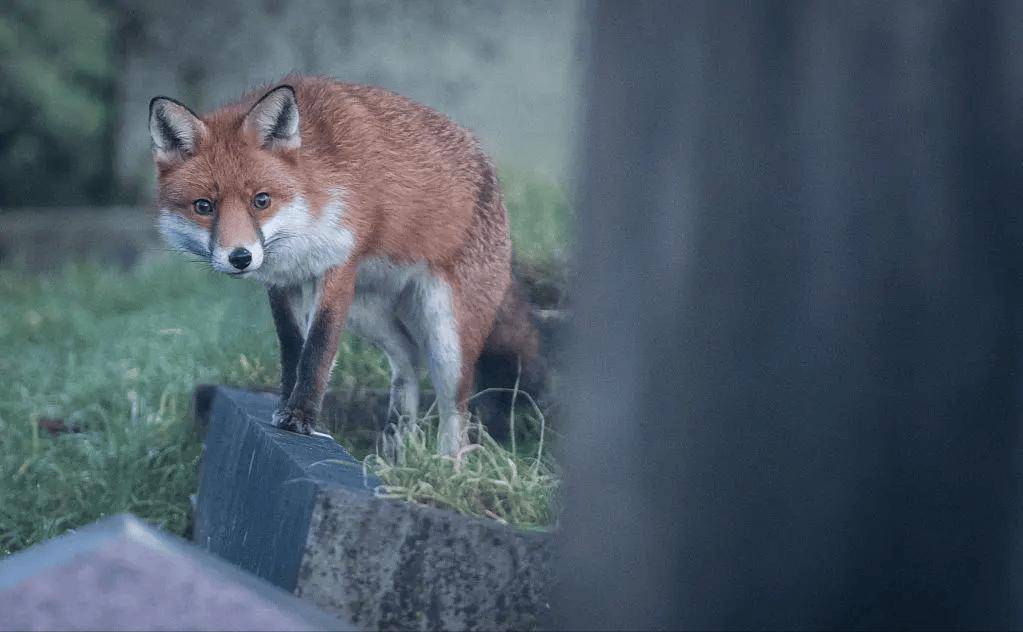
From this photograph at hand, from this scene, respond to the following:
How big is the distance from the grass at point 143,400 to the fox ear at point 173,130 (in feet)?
3.21

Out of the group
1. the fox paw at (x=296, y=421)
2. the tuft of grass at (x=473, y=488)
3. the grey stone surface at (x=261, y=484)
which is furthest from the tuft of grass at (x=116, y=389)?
the tuft of grass at (x=473, y=488)

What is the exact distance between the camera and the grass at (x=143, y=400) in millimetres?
3115

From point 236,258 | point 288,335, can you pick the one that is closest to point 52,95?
point 288,335

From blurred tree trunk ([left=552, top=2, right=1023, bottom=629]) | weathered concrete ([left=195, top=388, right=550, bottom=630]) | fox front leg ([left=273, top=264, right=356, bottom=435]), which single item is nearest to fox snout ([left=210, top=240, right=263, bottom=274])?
fox front leg ([left=273, top=264, right=356, bottom=435])

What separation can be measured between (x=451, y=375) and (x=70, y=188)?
653cm

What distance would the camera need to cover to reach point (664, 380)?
1.89 meters

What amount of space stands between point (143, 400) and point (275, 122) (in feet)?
6.53

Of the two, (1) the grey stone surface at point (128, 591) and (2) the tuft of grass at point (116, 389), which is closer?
(1) the grey stone surface at point (128, 591)

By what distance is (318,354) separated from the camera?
3.38 metres

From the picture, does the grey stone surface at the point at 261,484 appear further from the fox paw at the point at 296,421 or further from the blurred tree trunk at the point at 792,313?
the blurred tree trunk at the point at 792,313

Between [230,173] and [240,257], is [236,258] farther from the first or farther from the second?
[230,173]

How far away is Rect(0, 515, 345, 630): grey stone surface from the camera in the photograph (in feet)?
5.03

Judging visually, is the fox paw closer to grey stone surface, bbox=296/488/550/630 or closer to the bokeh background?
grey stone surface, bbox=296/488/550/630

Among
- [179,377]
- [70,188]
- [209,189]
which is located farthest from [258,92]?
[70,188]
